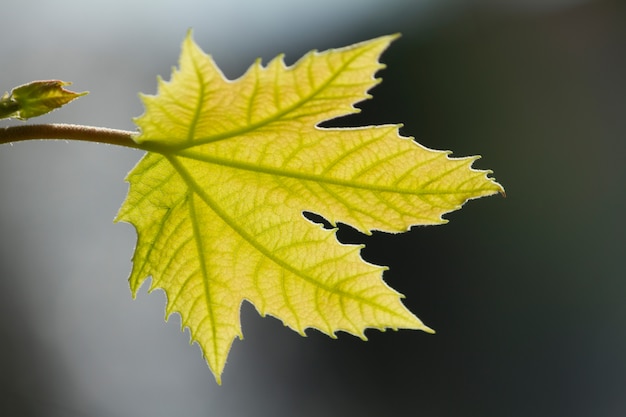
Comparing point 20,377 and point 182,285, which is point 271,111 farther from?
point 20,377

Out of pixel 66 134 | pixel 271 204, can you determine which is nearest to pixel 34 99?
pixel 66 134

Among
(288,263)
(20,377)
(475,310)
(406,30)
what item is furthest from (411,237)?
(288,263)

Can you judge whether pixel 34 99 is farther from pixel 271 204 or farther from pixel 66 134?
pixel 271 204

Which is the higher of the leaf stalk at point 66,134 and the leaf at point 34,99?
the leaf at point 34,99

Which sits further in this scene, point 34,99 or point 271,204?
point 271,204

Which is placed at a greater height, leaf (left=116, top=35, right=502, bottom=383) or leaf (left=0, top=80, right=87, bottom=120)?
leaf (left=0, top=80, right=87, bottom=120)
